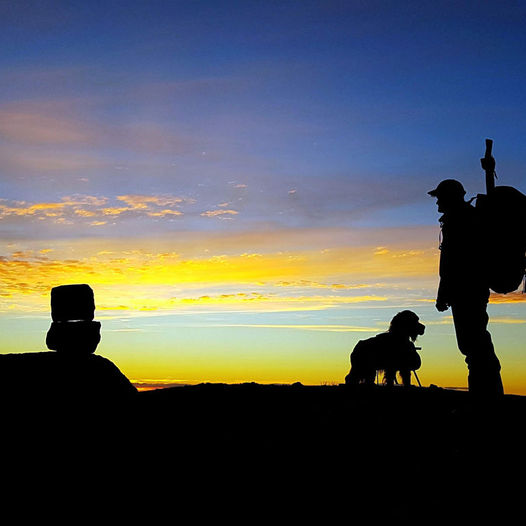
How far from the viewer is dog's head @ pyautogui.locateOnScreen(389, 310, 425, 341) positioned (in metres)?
14.5

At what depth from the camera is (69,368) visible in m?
9.92

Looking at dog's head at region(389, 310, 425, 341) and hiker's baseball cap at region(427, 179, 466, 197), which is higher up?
hiker's baseball cap at region(427, 179, 466, 197)

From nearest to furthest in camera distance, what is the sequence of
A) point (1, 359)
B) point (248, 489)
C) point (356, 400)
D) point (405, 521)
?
point (405, 521), point (248, 489), point (1, 359), point (356, 400)

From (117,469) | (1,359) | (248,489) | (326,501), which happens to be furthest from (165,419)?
(326,501)

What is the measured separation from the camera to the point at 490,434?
7.89 meters

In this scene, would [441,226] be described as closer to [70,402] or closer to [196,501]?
[196,501]

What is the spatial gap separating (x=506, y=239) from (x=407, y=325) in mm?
6406

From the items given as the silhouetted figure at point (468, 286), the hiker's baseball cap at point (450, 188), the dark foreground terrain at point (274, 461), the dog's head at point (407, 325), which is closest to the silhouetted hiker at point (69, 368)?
the dark foreground terrain at point (274, 461)

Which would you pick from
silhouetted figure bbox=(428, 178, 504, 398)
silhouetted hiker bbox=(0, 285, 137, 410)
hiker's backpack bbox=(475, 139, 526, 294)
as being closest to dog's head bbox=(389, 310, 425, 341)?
silhouetted figure bbox=(428, 178, 504, 398)

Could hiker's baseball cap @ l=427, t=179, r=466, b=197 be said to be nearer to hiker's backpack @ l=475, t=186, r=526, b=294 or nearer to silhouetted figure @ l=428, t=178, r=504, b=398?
silhouetted figure @ l=428, t=178, r=504, b=398

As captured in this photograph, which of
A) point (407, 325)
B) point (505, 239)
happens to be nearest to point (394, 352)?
point (407, 325)

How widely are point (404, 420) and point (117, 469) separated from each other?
4.17 meters

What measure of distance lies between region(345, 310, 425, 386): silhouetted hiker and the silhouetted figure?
5.68m

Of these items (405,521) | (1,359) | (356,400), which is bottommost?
(405,521)
